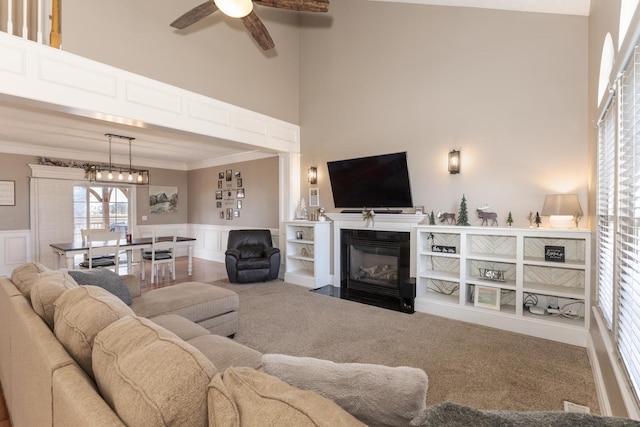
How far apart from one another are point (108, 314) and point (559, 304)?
4199 mm

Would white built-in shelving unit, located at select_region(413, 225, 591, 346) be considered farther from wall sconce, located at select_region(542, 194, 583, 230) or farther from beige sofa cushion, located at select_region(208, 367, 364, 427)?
beige sofa cushion, located at select_region(208, 367, 364, 427)

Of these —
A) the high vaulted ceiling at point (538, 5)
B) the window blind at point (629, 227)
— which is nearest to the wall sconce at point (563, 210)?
the window blind at point (629, 227)

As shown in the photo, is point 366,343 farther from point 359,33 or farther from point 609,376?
point 359,33

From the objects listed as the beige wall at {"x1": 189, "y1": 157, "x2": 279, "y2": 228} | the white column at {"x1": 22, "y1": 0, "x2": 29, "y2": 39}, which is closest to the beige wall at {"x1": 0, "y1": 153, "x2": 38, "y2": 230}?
the beige wall at {"x1": 189, "y1": 157, "x2": 279, "y2": 228}

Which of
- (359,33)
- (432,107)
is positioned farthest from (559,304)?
(359,33)

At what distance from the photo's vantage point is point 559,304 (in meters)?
3.46

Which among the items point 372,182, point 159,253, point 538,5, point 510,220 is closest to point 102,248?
point 159,253

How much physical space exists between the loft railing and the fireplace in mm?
4201

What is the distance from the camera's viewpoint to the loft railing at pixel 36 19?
9.78 feet

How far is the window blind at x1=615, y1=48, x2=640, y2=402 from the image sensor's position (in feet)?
4.58

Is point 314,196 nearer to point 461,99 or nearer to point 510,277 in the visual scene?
point 461,99

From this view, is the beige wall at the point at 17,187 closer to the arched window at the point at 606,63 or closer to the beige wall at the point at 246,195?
the beige wall at the point at 246,195

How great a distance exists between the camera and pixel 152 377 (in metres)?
0.80

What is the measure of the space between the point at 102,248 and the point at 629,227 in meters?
5.91
